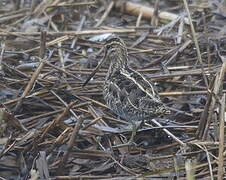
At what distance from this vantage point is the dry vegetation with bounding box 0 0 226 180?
Answer: 4691mm

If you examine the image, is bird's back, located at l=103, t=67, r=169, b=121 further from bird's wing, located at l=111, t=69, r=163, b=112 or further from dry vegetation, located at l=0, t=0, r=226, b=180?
dry vegetation, located at l=0, t=0, r=226, b=180

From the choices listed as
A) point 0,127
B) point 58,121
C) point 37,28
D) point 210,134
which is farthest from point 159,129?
point 37,28

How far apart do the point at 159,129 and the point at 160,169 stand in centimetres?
68

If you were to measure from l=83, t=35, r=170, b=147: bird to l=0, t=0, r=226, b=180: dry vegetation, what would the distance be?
23 centimetres

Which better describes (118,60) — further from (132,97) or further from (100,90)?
(132,97)

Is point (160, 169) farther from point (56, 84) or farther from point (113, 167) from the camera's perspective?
A: point (56, 84)

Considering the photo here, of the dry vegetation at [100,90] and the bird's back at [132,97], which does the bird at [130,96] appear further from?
the dry vegetation at [100,90]

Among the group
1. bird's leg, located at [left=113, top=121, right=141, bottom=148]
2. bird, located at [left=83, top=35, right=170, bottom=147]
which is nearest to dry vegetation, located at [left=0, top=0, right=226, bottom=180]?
bird's leg, located at [left=113, top=121, right=141, bottom=148]

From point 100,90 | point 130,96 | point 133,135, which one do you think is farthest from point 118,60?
point 133,135

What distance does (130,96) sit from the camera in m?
4.92

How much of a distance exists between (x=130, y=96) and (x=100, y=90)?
0.82 meters

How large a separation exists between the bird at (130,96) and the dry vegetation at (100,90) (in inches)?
8.9

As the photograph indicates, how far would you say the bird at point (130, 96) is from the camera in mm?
4789

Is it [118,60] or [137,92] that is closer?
[137,92]
